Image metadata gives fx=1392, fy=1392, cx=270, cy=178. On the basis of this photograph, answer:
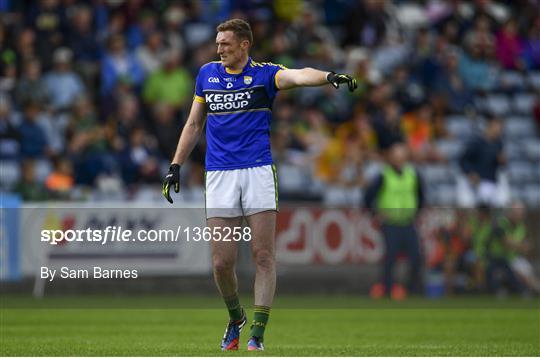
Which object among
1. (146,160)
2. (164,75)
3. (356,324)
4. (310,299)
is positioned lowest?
(356,324)

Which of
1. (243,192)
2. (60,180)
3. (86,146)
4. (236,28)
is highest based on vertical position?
(86,146)

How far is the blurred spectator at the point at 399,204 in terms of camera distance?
72.3 ft

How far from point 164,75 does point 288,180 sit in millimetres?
2848

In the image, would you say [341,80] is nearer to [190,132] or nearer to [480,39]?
[190,132]

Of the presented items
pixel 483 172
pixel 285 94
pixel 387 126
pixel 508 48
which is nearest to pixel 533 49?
pixel 508 48

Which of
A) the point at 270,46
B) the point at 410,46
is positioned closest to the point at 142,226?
the point at 270,46

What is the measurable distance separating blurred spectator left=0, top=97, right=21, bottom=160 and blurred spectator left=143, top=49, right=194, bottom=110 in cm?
266

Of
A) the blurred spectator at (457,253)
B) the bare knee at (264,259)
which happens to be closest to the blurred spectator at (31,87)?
the blurred spectator at (457,253)

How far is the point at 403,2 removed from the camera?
29672mm

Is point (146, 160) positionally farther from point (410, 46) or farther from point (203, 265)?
point (410, 46)

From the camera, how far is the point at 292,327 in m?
15.1

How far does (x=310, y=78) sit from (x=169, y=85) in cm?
1334

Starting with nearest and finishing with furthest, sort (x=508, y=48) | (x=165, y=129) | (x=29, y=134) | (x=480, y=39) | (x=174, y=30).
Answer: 1. (x=29, y=134)
2. (x=165, y=129)
3. (x=174, y=30)
4. (x=480, y=39)
5. (x=508, y=48)

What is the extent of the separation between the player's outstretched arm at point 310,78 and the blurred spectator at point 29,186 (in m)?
10.8
